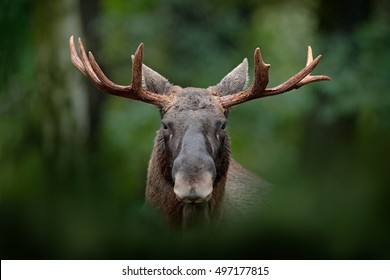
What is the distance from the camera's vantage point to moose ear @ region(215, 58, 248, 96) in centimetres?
469

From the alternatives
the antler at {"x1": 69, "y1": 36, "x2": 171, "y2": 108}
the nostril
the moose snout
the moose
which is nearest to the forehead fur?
the moose

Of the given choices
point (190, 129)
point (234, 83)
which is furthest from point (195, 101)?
point (234, 83)

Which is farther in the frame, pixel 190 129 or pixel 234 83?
pixel 234 83

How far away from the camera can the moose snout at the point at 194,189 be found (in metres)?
3.56

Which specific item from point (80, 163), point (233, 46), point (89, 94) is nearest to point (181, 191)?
point (80, 163)

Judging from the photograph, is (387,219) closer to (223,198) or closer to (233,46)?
(223,198)

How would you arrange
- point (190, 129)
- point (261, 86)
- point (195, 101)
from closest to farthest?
point (190, 129) → point (195, 101) → point (261, 86)

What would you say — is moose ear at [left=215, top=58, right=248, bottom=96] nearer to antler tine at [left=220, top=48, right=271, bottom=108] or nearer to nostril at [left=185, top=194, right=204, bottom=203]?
antler tine at [left=220, top=48, right=271, bottom=108]

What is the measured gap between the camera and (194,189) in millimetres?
3576

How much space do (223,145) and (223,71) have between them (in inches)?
221

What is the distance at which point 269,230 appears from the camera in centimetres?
138

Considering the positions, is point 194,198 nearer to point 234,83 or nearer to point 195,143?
point 195,143

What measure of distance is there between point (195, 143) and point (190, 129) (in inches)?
6.0

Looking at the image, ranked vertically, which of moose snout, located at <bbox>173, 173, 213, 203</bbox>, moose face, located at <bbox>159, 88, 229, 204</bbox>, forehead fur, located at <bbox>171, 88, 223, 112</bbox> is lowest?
moose snout, located at <bbox>173, 173, 213, 203</bbox>
